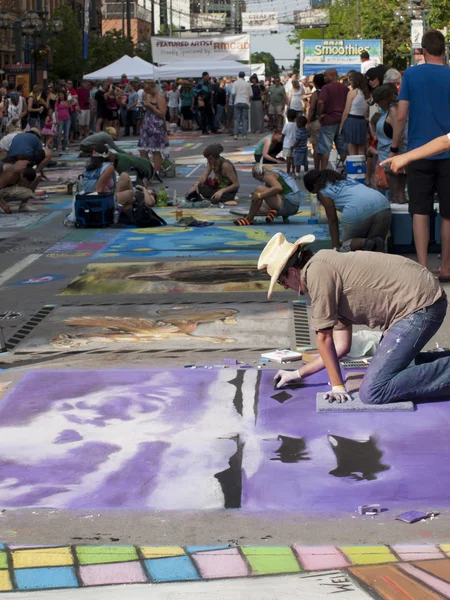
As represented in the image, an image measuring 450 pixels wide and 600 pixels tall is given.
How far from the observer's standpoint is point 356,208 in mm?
9555

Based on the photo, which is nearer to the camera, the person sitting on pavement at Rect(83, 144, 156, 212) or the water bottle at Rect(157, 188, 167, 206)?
the person sitting on pavement at Rect(83, 144, 156, 212)

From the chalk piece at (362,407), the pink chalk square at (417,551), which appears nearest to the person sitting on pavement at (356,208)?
the chalk piece at (362,407)

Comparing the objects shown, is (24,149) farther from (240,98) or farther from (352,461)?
(240,98)

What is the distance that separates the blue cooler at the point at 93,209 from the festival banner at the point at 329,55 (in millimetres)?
31685

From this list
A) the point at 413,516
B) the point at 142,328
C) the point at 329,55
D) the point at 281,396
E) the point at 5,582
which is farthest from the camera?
the point at 329,55

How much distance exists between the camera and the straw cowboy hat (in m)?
5.47

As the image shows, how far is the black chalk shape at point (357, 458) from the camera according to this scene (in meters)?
4.70

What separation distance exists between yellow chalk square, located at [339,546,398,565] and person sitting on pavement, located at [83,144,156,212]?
384 inches

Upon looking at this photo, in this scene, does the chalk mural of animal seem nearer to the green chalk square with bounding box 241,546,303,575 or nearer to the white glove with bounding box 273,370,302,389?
the white glove with bounding box 273,370,302,389

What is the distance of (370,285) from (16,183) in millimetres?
10660

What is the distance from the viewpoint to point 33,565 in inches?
153

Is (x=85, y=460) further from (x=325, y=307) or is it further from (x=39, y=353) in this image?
(x=39, y=353)

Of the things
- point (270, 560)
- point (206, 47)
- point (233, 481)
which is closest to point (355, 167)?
point (233, 481)

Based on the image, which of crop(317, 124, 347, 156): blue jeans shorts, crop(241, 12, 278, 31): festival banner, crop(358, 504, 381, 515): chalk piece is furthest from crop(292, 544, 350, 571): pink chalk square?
crop(241, 12, 278, 31): festival banner
